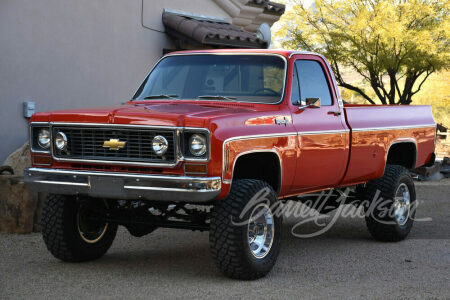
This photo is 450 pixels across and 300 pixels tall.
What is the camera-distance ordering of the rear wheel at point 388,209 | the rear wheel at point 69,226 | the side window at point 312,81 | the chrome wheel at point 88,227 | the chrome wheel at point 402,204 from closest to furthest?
the rear wheel at point 69,226, the chrome wheel at point 88,227, the side window at point 312,81, the rear wheel at point 388,209, the chrome wheel at point 402,204

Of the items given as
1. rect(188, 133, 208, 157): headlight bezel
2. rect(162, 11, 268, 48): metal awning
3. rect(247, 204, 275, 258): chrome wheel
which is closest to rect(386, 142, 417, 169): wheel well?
rect(247, 204, 275, 258): chrome wheel

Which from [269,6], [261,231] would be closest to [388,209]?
[261,231]

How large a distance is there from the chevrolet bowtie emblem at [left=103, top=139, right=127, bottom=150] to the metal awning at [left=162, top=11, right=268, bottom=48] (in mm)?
7242

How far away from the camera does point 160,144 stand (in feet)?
20.0

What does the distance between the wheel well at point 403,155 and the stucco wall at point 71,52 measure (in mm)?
5478

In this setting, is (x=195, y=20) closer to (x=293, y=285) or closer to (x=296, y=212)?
(x=296, y=212)

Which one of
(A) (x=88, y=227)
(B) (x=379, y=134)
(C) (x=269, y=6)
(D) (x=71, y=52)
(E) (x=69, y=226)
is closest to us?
(E) (x=69, y=226)

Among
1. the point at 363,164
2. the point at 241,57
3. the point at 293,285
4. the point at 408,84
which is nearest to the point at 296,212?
Result: the point at 363,164

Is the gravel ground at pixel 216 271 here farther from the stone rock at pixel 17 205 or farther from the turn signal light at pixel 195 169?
the turn signal light at pixel 195 169

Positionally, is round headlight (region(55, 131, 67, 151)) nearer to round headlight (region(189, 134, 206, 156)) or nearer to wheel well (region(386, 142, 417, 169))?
round headlight (region(189, 134, 206, 156))

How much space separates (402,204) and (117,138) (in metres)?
4.06

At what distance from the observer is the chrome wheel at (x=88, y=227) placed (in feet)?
23.5

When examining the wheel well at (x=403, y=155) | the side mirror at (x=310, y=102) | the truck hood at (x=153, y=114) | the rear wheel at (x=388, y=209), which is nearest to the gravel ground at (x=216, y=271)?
the rear wheel at (x=388, y=209)

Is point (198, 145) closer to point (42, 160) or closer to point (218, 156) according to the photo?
point (218, 156)
